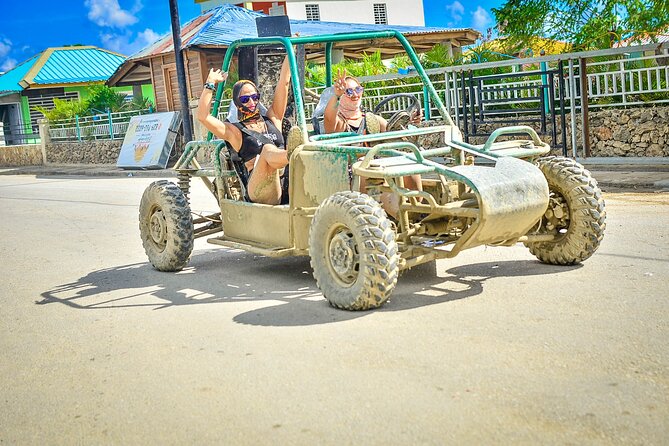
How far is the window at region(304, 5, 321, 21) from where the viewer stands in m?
59.2

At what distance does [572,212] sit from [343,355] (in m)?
2.50

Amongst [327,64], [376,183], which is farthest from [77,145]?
[376,183]

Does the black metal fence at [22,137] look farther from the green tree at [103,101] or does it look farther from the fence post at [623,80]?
the fence post at [623,80]

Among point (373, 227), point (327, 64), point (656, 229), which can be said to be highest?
point (327, 64)

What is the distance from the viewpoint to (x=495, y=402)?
14.0ft

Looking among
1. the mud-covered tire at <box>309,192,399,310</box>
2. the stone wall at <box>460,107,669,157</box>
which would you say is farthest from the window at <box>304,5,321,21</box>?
the mud-covered tire at <box>309,192,399,310</box>

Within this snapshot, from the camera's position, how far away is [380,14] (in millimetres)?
63031

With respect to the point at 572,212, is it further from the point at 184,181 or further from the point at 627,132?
the point at 627,132

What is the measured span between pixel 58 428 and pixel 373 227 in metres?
2.32

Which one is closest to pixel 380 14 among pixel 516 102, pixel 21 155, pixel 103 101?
pixel 103 101

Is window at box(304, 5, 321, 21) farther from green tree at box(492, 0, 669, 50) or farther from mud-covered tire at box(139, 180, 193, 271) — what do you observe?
mud-covered tire at box(139, 180, 193, 271)

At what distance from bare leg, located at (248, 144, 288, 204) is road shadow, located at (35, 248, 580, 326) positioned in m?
0.68

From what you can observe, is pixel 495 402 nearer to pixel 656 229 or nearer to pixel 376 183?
pixel 376 183

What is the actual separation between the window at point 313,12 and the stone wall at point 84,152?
83.9 feet
